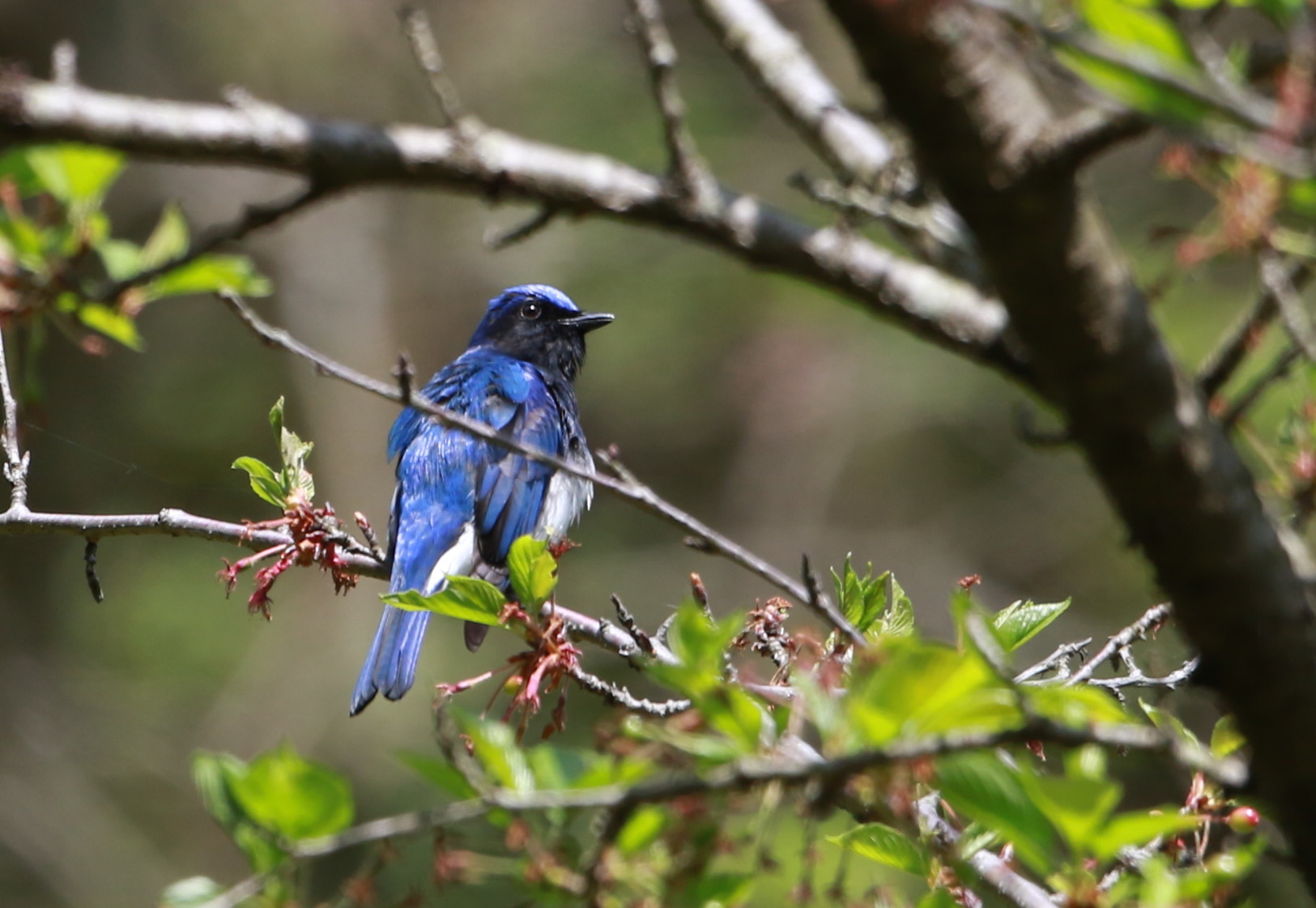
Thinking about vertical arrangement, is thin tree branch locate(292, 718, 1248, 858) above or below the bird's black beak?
above

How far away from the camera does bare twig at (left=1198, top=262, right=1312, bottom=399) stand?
4.73 feet

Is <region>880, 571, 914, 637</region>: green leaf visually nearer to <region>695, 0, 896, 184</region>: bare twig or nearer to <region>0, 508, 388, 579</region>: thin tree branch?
<region>695, 0, 896, 184</region>: bare twig

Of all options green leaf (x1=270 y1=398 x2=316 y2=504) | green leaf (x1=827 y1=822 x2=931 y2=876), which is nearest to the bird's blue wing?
green leaf (x1=270 y1=398 x2=316 y2=504)

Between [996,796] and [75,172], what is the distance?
1455 mm

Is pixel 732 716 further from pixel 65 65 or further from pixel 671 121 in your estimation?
pixel 65 65

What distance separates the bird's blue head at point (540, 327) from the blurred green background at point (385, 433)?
4.51 meters

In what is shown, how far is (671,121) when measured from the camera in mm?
1952

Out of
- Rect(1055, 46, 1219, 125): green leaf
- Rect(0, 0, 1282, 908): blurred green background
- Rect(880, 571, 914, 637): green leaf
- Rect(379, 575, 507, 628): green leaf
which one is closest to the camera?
Rect(1055, 46, 1219, 125): green leaf

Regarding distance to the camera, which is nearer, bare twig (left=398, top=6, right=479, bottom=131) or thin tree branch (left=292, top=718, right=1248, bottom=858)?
thin tree branch (left=292, top=718, right=1248, bottom=858)

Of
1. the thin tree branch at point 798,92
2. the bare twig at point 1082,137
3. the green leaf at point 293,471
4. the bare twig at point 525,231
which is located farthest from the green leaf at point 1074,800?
the green leaf at point 293,471

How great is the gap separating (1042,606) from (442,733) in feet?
4.44

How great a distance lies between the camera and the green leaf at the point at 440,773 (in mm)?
1349

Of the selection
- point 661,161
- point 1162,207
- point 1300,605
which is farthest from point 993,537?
point 1300,605

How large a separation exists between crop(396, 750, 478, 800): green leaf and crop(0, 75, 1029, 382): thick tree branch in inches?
30.3
